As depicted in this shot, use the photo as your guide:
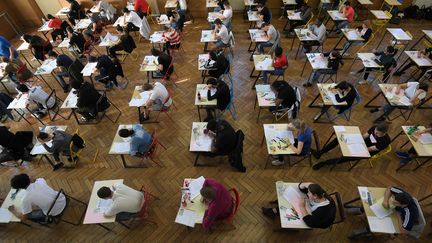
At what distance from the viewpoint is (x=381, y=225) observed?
3.45 m

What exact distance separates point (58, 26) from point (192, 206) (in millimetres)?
8100

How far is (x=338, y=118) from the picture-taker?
594 cm

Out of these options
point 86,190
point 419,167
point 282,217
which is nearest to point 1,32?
point 86,190

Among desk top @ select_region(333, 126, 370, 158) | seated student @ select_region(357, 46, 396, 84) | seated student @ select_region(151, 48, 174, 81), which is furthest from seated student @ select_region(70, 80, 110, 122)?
seated student @ select_region(357, 46, 396, 84)

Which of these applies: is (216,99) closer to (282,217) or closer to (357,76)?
(282,217)

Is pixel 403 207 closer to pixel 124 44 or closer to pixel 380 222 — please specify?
pixel 380 222

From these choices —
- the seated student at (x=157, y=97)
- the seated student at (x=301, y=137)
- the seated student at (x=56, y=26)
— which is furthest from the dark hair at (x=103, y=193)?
the seated student at (x=56, y=26)

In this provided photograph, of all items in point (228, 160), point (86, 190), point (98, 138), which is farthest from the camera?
point (98, 138)

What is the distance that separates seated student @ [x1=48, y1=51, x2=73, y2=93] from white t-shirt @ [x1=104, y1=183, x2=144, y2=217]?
4.56 m

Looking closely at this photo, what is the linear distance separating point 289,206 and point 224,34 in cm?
522

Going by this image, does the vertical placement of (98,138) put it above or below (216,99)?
below

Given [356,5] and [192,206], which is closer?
[192,206]

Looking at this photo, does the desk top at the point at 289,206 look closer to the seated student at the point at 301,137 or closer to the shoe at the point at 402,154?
the seated student at the point at 301,137

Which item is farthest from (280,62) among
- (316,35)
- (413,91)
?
(413,91)
